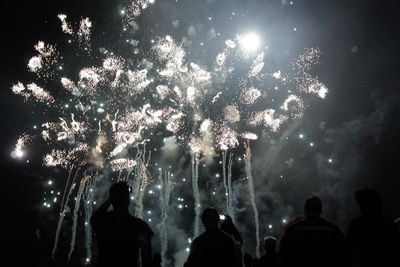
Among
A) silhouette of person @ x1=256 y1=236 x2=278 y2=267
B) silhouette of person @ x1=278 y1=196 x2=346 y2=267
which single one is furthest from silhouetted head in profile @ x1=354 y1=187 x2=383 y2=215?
silhouette of person @ x1=256 y1=236 x2=278 y2=267

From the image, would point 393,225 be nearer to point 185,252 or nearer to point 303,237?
point 303,237

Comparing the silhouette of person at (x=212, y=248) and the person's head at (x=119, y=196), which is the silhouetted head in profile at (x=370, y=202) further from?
the person's head at (x=119, y=196)

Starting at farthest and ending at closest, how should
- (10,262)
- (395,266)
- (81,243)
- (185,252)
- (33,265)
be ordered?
(185,252), (81,243), (33,265), (10,262), (395,266)

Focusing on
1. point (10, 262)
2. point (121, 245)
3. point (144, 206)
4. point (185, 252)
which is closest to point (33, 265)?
point (10, 262)

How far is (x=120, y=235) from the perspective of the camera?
4.05 metres

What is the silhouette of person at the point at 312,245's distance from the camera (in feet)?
13.0

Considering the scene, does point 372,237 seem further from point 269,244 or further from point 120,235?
point 120,235

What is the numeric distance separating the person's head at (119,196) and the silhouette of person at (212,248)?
94cm

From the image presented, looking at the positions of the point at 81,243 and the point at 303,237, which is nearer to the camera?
the point at 303,237

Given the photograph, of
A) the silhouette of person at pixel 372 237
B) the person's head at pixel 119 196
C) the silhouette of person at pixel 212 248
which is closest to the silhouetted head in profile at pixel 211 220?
the silhouette of person at pixel 212 248

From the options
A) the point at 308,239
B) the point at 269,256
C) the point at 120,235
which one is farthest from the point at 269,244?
the point at 120,235

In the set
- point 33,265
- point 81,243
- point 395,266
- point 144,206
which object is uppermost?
point 144,206

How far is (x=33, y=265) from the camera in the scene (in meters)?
36.7

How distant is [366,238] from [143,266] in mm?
2276
